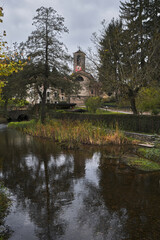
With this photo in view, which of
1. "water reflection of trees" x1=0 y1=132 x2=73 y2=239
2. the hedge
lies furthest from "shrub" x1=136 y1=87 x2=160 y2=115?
"water reflection of trees" x1=0 y1=132 x2=73 y2=239

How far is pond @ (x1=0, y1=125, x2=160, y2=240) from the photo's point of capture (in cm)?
421

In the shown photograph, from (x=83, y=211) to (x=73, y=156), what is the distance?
19.0ft

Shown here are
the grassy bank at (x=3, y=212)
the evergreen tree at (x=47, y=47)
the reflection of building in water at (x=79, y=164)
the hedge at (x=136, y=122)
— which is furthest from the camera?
the evergreen tree at (x=47, y=47)

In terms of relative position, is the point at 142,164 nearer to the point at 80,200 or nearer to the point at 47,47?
the point at 80,200

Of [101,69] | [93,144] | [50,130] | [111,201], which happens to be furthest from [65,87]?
[111,201]

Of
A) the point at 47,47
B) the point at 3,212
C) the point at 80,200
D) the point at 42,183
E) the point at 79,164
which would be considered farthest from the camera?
the point at 47,47

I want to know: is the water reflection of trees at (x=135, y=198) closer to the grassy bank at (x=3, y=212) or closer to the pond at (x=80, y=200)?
the pond at (x=80, y=200)

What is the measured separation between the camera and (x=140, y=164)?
28.7 ft

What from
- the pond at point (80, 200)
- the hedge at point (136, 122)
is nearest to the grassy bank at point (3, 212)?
the pond at point (80, 200)

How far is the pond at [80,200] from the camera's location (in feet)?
13.8

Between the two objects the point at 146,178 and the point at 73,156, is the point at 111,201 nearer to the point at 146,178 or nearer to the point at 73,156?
the point at 146,178

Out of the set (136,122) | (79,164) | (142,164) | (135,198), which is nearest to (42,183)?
(79,164)

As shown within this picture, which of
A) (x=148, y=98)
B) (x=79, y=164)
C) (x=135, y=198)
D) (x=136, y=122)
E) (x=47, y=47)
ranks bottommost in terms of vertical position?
(x=79, y=164)

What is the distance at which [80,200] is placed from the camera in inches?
221
